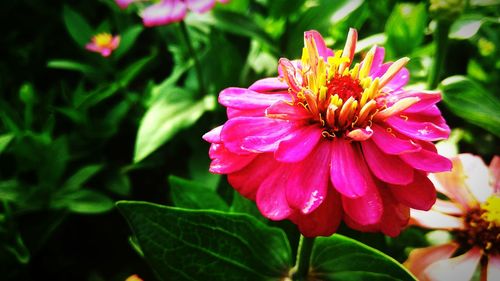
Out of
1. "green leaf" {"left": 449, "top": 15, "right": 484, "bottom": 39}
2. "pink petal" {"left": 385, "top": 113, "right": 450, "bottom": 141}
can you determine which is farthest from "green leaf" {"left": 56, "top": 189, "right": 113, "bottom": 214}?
"green leaf" {"left": 449, "top": 15, "right": 484, "bottom": 39}

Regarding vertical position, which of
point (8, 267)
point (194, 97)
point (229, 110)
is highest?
point (229, 110)

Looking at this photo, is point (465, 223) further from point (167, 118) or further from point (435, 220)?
point (167, 118)

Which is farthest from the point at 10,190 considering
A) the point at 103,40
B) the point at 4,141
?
the point at 103,40

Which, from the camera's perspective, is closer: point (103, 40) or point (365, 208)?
point (365, 208)

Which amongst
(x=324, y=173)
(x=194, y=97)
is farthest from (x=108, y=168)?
(x=324, y=173)

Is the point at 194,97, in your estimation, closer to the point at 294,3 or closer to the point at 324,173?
the point at 294,3

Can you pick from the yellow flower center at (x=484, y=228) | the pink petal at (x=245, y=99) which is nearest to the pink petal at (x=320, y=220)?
the pink petal at (x=245, y=99)

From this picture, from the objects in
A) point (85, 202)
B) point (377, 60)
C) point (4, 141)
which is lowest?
point (85, 202)
